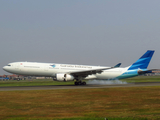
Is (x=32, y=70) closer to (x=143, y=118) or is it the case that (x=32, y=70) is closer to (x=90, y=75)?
(x=90, y=75)

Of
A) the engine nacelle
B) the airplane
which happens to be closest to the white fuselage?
the airplane

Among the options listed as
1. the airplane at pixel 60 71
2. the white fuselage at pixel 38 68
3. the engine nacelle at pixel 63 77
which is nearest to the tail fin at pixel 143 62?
the airplane at pixel 60 71

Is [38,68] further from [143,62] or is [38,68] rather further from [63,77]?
[143,62]

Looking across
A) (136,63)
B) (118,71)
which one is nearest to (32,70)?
(118,71)

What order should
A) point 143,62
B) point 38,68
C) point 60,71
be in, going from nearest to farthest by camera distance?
point 38,68
point 60,71
point 143,62

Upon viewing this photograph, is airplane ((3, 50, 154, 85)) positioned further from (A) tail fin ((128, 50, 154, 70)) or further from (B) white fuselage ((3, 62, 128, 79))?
(A) tail fin ((128, 50, 154, 70))

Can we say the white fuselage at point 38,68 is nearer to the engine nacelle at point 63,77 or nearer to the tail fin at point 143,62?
the engine nacelle at point 63,77

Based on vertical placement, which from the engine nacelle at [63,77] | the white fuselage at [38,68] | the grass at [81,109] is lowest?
the grass at [81,109]

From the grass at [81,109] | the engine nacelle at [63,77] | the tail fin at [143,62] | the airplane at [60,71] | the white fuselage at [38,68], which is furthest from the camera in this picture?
the tail fin at [143,62]

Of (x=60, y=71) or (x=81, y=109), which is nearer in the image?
(x=81, y=109)

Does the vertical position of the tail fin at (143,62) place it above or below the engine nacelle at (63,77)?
above

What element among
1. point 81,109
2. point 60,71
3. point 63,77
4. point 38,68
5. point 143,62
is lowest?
point 81,109

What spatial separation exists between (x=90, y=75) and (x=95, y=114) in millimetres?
29974

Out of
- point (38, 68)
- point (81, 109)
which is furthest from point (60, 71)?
point (81, 109)
